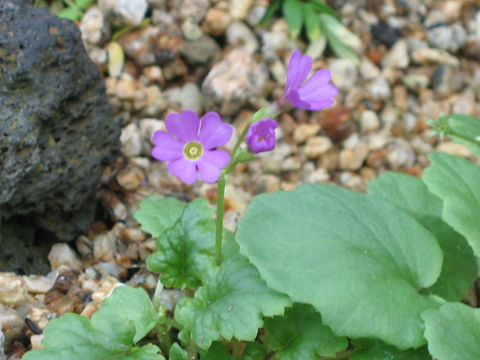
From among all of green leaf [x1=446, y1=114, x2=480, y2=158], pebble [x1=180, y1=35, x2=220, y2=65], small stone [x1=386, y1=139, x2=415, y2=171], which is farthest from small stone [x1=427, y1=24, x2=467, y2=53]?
green leaf [x1=446, y1=114, x2=480, y2=158]

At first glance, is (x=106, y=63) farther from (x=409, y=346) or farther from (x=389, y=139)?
(x=409, y=346)

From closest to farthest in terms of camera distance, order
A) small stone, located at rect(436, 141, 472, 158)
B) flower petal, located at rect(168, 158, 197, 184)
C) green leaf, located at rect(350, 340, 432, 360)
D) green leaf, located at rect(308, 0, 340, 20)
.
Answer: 1. flower petal, located at rect(168, 158, 197, 184)
2. green leaf, located at rect(350, 340, 432, 360)
3. small stone, located at rect(436, 141, 472, 158)
4. green leaf, located at rect(308, 0, 340, 20)

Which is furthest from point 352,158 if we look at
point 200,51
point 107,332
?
point 107,332

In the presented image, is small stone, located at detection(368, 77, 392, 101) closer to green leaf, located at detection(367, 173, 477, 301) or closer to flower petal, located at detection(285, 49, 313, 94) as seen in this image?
green leaf, located at detection(367, 173, 477, 301)

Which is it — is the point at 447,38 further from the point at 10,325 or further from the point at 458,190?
the point at 10,325

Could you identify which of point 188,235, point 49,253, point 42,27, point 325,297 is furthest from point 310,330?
point 42,27
